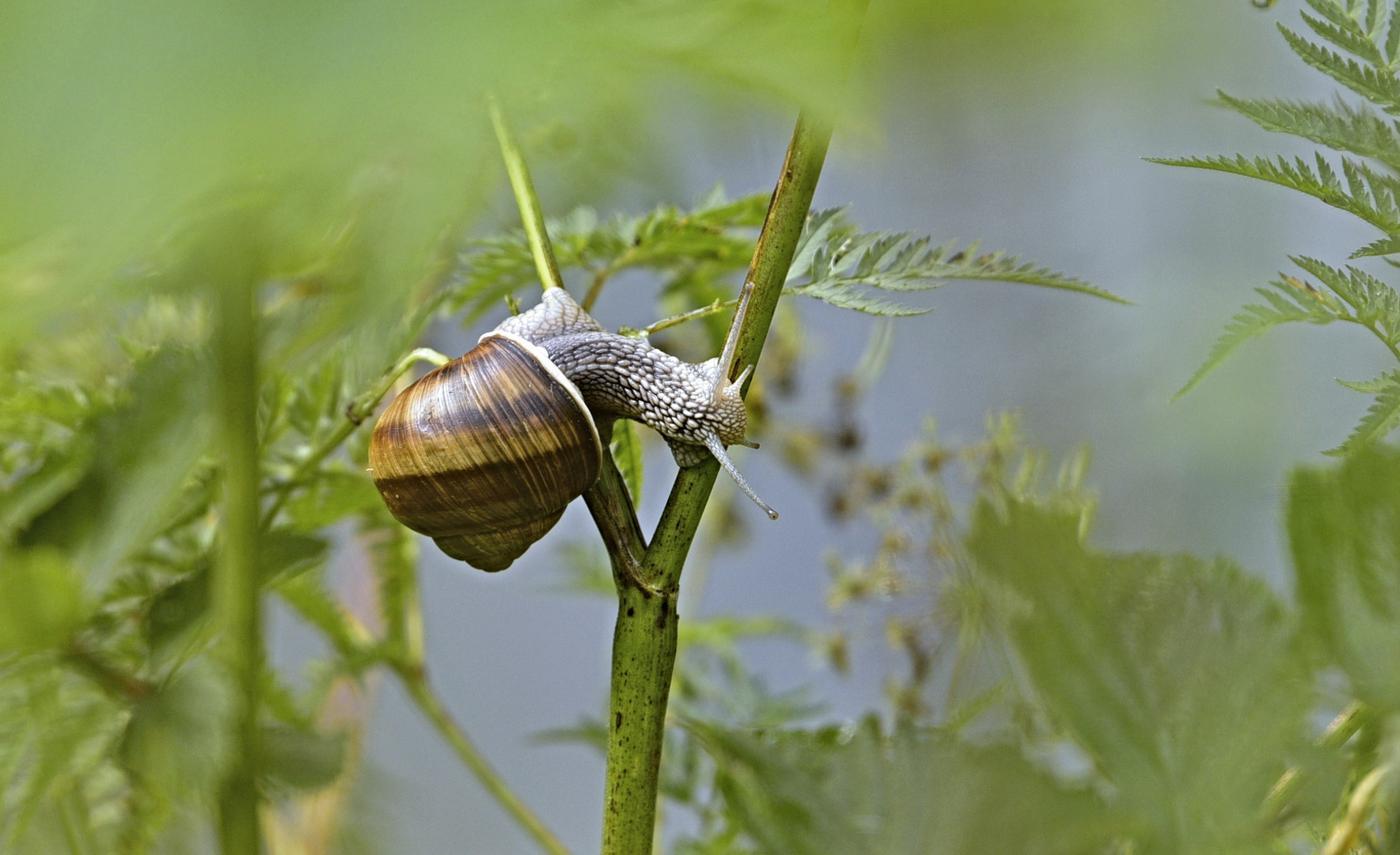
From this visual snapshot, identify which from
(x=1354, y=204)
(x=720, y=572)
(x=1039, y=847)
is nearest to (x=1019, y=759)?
(x=1039, y=847)

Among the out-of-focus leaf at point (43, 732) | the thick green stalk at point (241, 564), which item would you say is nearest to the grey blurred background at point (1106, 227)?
the thick green stalk at point (241, 564)

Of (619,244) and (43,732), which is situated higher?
(619,244)

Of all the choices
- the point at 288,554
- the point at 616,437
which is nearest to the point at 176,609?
the point at 288,554

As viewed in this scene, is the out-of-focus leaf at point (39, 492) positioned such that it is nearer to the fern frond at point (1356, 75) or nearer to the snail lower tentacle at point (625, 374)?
the snail lower tentacle at point (625, 374)

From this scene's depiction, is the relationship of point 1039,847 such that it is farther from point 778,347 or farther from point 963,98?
point 778,347

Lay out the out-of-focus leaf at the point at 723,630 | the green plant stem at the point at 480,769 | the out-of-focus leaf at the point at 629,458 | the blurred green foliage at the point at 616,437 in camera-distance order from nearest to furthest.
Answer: the blurred green foliage at the point at 616,437
the out-of-focus leaf at the point at 629,458
the green plant stem at the point at 480,769
the out-of-focus leaf at the point at 723,630

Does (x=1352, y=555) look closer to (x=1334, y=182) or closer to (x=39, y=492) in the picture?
(x=1334, y=182)
